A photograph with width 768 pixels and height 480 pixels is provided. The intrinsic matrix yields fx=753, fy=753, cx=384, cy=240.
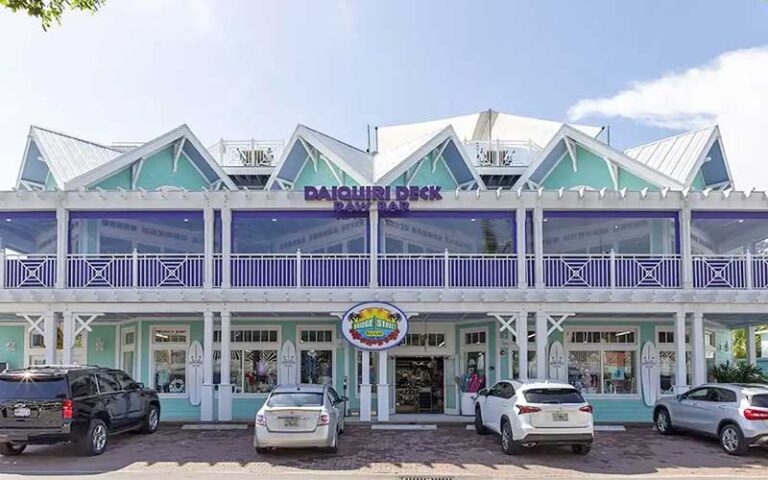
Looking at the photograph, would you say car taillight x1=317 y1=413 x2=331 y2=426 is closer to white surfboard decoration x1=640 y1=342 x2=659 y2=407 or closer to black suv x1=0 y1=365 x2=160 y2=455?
black suv x1=0 y1=365 x2=160 y2=455

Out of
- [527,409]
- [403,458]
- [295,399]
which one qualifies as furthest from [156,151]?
[527,409]

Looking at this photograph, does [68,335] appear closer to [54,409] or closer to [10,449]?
[10,449]

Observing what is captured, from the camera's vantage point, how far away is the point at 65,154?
75.6 feet

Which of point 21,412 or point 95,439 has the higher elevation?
point 21,412

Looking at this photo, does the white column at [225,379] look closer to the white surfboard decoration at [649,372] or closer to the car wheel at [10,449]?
the car wheel at [10,449]

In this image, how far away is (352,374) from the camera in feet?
73.4

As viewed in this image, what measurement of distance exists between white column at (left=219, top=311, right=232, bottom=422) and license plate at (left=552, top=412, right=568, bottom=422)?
8.76 metres

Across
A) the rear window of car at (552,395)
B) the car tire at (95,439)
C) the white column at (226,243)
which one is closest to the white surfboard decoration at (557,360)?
the rear window of car at (552,395)

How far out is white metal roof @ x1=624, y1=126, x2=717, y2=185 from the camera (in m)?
22.5

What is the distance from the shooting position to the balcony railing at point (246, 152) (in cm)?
2916

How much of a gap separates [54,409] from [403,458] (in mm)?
6566

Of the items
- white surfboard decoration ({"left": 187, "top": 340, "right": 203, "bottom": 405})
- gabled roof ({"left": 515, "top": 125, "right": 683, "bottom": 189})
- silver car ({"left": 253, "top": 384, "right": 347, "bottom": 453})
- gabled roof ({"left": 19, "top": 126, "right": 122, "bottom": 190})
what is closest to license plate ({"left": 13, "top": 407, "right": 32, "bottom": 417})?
silver car ({"left": 253, "top": 384, "right": 347, "bottom": 453})

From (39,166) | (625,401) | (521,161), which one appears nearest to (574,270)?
(625,401)

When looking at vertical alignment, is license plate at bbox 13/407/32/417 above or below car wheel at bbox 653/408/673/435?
above
